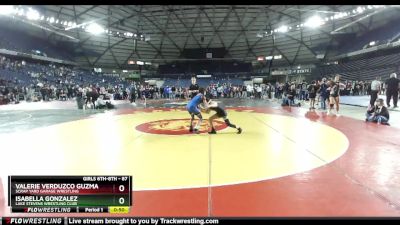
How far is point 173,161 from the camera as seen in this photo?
4.33 metres

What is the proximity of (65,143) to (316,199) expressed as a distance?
4806mm

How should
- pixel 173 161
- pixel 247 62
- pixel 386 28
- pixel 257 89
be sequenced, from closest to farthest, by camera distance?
pixel 173 161 < pixel 247 62 < pixel 386 28 < pixel 257 89

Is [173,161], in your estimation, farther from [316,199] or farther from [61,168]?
[316,199]

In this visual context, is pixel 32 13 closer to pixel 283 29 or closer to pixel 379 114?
pixel 283 29

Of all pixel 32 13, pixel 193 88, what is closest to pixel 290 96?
pixel 193 88

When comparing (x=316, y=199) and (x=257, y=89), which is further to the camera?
(x=257, y=89)

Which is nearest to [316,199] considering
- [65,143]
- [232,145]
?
[232,145]

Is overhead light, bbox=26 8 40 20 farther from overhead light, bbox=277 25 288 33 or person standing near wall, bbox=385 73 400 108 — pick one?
person standing near wall, bbox=385 73 400 108

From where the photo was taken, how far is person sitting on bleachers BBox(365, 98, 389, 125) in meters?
7.93
